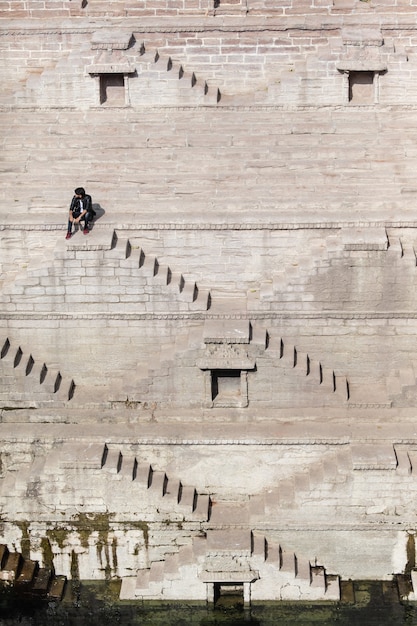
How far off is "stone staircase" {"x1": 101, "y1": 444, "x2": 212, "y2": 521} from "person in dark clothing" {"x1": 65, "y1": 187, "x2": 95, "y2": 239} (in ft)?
15.6

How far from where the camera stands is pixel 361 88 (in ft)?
96.1

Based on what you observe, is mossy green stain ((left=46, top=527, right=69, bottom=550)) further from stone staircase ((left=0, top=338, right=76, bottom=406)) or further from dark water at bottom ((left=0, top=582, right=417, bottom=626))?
stone staircase ((left=0, top=338, right=76, bottom=406))

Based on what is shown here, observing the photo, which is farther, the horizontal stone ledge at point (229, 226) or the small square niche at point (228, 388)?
the horizontal stone ledge at point (229, 226)

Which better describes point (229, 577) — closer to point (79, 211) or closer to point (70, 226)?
point (70, 226)

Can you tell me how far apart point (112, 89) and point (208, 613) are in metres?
13.4

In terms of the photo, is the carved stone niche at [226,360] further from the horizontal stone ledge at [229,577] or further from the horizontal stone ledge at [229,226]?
the horizontal stone ledge at [229,577]

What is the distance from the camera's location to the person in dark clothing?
24.7m

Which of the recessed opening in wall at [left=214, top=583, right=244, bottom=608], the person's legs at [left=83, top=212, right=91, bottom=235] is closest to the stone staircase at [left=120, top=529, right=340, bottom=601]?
the recessed opening in wall at [left=214, top=583, right=244, bottom=608]

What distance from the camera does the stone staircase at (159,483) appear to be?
23.3m

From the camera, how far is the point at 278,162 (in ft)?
89.5

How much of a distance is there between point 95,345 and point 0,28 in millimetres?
9851

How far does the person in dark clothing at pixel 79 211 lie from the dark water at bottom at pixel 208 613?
7704 mm

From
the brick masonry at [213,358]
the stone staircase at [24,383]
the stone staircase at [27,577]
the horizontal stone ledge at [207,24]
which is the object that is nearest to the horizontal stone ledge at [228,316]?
the brick masonry at [213,358]

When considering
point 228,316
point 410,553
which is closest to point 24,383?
point 228,316
